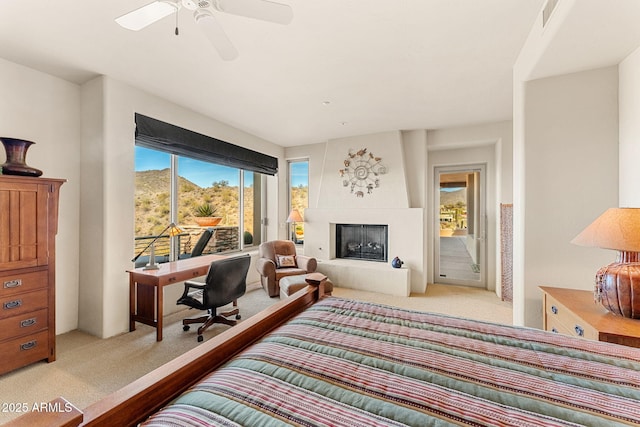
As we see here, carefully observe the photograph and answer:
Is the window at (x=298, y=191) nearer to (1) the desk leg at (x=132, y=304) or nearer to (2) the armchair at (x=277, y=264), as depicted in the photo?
(2) the armchair at (x=277, y=264)

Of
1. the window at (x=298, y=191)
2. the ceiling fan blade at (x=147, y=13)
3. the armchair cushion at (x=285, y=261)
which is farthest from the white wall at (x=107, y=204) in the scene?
the window at (x=298, y=191)

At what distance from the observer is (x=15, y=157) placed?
2.28m

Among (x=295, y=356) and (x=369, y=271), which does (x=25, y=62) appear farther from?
(x=369, y=271)

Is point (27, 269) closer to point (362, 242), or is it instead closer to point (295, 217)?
point (295, 217)

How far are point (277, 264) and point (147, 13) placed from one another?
11.7 feet

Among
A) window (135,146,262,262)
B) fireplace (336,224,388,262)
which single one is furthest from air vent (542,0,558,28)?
window (135,146,262,262)

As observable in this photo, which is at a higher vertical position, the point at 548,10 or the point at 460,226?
the point at 548,10

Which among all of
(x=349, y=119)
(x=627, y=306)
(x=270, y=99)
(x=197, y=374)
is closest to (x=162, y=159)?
(x=270, y=99)

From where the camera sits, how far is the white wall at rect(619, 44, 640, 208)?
187 cm

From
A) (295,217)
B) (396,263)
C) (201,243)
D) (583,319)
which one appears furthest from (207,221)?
(583,319)

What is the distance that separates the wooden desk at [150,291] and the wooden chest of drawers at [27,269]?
649 mm

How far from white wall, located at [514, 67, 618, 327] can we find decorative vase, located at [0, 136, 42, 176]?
425 cm

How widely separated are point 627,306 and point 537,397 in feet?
4.08

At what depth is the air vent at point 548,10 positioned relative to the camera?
1.68 meters
